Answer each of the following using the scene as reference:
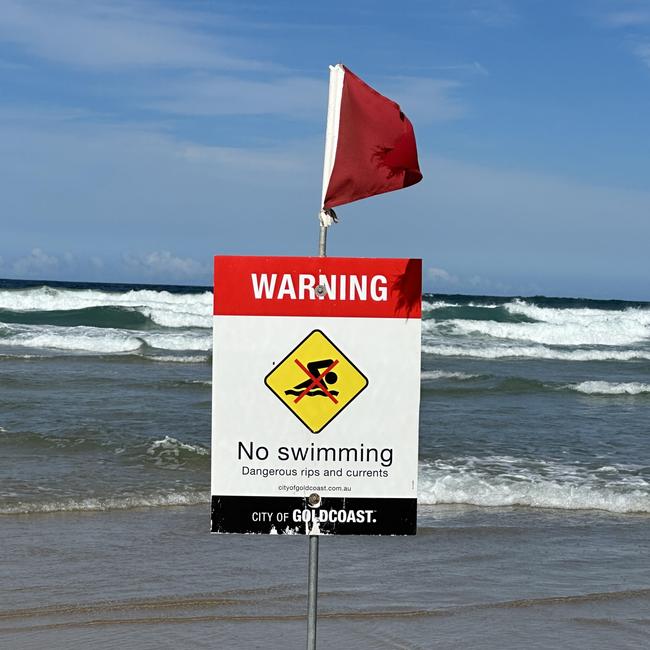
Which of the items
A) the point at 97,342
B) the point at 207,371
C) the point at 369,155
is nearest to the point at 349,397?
the point at 369,155

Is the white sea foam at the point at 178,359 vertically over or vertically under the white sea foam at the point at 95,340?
under

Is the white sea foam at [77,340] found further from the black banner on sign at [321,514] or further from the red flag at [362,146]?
the red flag at [362,146]

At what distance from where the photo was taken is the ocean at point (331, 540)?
5.40 metres

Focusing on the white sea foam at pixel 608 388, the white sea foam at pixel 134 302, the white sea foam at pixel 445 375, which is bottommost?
the white sea foam at pixel 608 388

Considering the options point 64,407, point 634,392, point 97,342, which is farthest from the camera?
point 97,342

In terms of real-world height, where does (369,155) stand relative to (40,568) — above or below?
above

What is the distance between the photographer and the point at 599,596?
6.03m

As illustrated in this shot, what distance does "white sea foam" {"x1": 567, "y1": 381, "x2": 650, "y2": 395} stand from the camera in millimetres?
18422

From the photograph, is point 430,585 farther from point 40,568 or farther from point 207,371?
point 207,371

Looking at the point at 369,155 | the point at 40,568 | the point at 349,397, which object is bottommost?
the point at 40,568

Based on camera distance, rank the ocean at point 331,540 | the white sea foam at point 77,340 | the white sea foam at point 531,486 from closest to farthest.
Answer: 1. the ocean at point 331,540
2. the white sea foam at point 531,486
3. the white sea foam at point 77,340

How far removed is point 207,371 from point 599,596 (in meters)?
15.6

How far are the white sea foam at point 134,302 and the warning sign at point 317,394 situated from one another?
34111 millimetres

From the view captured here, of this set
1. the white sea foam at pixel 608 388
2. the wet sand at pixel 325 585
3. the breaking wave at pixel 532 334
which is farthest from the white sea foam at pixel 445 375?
the wet sand at pixel 325 585
